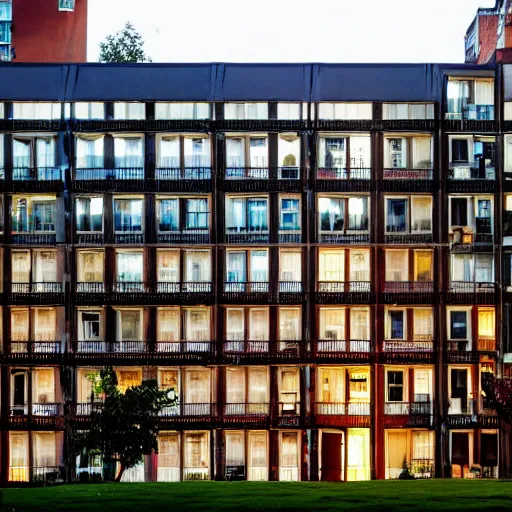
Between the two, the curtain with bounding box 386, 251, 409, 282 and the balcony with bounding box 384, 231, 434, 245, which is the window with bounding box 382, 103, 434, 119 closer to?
the balcony with bounding box 384, 231, 434, 245

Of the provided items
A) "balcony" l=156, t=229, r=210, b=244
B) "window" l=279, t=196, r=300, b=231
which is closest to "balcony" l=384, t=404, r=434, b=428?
"window" l=279, t=196, r=300, b=231

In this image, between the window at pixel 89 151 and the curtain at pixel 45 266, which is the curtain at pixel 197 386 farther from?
the window at pixel 89 151

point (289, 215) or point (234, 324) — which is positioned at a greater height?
point (289, 215)

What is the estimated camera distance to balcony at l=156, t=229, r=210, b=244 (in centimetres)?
7650

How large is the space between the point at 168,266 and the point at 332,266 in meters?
8.56

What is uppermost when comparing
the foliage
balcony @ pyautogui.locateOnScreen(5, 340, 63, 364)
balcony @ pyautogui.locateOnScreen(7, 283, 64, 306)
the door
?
balcony @ pyautogui.locateOnScreen(7, 283, 64, 306)

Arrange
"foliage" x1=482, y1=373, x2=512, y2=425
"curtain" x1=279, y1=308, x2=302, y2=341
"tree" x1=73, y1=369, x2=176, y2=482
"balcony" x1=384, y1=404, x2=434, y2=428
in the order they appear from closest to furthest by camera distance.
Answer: "tree" x1=73, y1=369, x2=176, y2=482, "foliage" x1=482, y1=373, x2=512, y2=425, "balcony" x1=384, y1=404, x2=434, y2=428, "curtain" x1=279, y1=308, x2=302, y2=341

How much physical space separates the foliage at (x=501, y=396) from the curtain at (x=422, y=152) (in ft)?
40.7

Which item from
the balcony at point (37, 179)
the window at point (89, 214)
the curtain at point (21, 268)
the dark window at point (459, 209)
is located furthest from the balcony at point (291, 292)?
the curtain at point (21, 268)

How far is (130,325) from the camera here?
76625 mm

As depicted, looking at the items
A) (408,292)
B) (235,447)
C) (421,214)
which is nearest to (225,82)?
(421,214)

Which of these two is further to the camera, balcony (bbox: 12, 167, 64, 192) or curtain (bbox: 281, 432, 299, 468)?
balcony (bbox: 12, 167, 64, 192)

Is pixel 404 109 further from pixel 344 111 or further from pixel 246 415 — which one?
pixel 246 415

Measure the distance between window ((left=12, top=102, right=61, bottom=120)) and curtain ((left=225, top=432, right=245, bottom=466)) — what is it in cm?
1896
